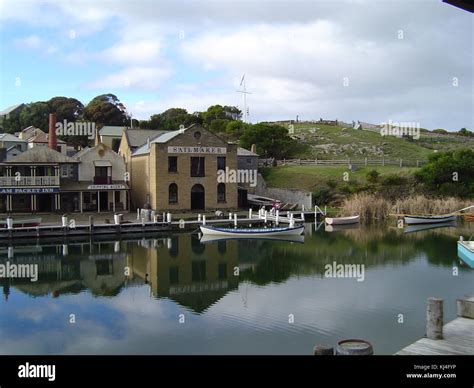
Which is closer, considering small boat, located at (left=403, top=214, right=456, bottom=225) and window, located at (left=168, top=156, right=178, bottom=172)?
small boat, located at (left=403, top=214, right=456, bottom=225)

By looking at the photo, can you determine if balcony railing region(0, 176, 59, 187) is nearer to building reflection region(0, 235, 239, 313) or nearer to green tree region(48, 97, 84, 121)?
building reflection region(0, 235, 239, 313)

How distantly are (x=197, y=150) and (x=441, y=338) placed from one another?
3680cm

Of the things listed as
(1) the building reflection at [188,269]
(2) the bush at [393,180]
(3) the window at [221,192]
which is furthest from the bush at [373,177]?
(1) the building reflection at [188,269]

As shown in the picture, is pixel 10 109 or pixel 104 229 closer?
pixel 104 229

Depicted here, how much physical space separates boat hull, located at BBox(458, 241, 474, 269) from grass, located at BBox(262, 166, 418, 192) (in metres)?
25.3

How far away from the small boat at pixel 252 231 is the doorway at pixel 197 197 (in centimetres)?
1099

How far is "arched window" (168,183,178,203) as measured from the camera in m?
46.1

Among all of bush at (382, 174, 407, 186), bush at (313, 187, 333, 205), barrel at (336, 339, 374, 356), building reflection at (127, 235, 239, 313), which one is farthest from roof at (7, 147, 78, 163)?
barrel at (336, 339, 374, 356)

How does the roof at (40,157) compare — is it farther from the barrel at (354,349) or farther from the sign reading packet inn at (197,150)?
the barrel at (354,349)

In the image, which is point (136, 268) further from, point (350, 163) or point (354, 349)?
point (350, 163)

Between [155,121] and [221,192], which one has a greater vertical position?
[155,121]

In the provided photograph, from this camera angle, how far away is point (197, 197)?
156ft

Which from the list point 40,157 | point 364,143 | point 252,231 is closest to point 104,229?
point 252,231

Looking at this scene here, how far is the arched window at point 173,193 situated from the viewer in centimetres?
4612
